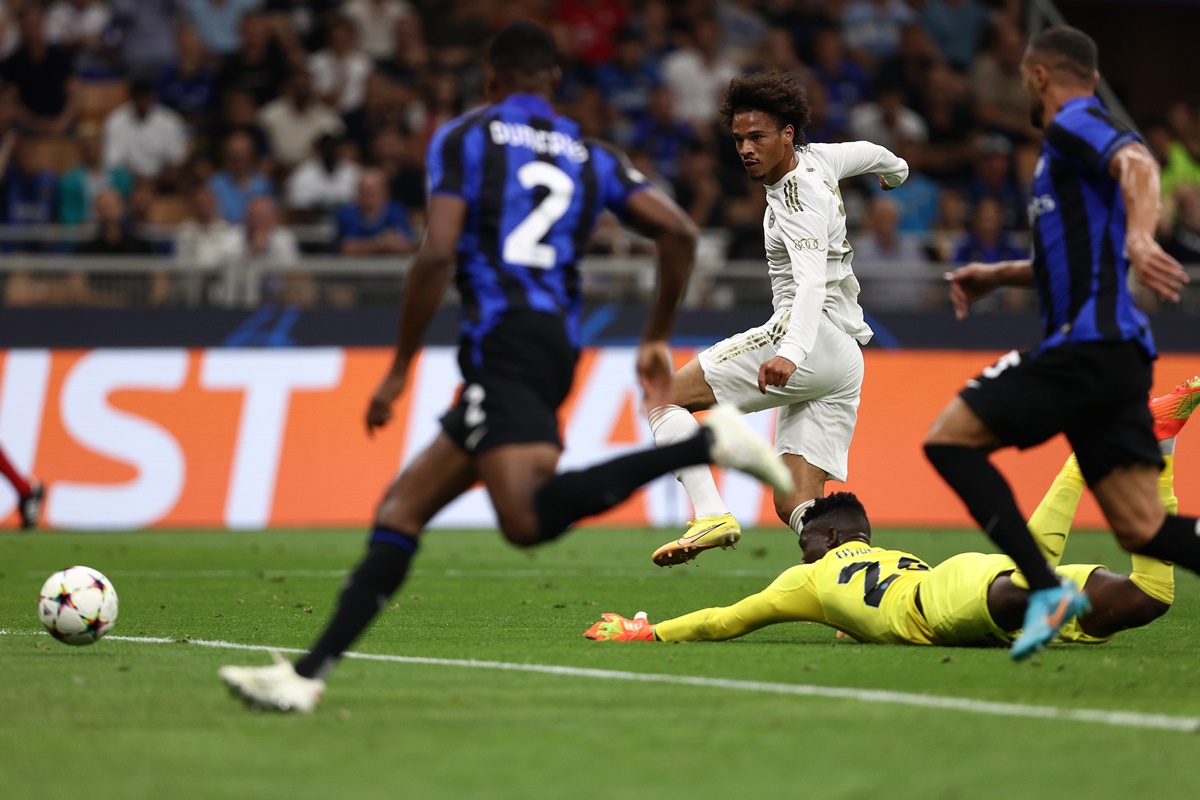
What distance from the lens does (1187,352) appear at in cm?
1541

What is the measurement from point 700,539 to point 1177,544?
2.33 metres

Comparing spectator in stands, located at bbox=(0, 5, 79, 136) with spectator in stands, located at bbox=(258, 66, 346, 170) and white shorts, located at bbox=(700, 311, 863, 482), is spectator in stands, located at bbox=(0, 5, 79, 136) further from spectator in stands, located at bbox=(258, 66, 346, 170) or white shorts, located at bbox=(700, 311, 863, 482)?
white shorts, located at bbox=(700, 311, 863, 482)

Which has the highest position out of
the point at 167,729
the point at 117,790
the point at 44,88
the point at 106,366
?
the point at 117,790

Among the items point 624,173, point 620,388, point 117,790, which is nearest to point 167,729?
point 117,790

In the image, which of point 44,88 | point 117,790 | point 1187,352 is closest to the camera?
point 117,790

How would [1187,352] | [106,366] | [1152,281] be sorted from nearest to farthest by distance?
[1152,281]
[106,366]
[1187,352]

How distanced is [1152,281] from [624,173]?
1.73 meters

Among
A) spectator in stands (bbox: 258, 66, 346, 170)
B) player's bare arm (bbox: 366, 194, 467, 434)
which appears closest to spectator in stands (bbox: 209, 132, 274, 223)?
spectator in stands (bbox: 258, 66, 346, 170)

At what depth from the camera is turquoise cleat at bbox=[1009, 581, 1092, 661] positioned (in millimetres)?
5500

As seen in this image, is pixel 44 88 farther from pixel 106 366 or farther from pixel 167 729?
pixel 167 729

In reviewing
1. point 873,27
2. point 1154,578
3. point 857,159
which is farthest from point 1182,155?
point 1154,578

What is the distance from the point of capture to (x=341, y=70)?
18.4 m

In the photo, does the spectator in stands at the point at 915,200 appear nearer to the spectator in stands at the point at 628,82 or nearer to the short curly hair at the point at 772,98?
the spectator in stands at the point at 628,82

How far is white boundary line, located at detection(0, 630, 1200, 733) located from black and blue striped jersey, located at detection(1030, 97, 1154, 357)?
1307mm
